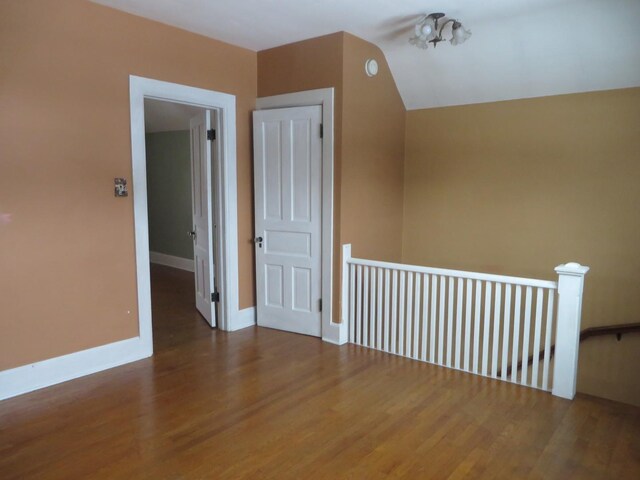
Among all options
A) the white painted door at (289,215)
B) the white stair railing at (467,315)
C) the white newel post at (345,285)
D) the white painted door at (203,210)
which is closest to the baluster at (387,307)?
the white stair railing at (467,315)

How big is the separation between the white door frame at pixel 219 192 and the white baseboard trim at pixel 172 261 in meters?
2.86

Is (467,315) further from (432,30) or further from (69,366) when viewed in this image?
(69,366)

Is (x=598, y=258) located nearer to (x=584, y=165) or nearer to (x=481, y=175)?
(x=584, y=165)

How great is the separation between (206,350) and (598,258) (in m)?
3.33

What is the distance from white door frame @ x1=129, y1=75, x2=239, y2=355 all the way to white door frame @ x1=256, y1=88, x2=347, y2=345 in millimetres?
558

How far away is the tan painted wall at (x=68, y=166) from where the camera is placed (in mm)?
2895

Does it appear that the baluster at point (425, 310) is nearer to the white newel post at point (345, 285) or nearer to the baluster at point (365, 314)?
the baluster at point (365, 314)

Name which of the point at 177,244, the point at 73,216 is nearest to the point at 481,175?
the point at 73,216

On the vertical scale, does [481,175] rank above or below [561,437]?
above

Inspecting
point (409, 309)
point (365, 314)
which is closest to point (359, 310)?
point (365, 314)

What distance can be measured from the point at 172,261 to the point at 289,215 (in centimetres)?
381

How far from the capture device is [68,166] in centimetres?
313

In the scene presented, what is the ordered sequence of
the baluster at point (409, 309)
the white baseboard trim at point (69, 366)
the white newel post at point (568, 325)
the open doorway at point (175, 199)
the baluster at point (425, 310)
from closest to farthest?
the white newel post at point (568, 325)
the white baseboard trim at point (69, 366)
the baluster at point (425, 310)
the baluster at point (409, 309)
the open doorway at point (175, 199)

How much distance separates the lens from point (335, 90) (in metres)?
3.79
